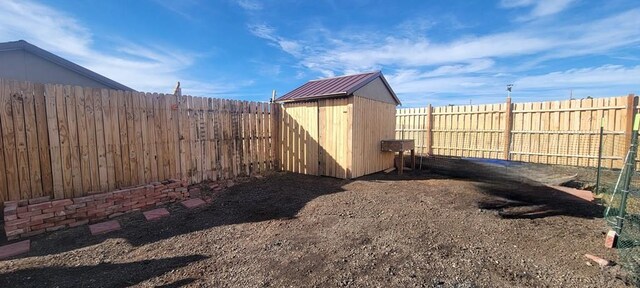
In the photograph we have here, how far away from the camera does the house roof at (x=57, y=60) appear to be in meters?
6.66

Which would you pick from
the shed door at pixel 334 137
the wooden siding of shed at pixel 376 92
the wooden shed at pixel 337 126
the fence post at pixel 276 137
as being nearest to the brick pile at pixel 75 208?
the fence post at pixel 276 137

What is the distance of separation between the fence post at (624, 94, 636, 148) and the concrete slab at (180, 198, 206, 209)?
35.3ft

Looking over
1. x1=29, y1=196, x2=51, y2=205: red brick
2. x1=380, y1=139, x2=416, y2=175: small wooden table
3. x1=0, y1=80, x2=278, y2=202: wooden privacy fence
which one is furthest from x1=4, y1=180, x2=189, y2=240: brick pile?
x1=380, y1=139, x2=416, y2=175: small wooden table

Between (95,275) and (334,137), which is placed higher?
(334,137)

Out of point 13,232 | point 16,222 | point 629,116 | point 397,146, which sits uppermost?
point 629,116

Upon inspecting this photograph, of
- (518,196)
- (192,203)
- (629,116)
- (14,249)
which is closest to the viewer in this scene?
(14,249)

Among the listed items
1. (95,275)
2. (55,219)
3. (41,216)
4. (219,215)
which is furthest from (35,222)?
(219,215)

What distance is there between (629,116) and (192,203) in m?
11.1

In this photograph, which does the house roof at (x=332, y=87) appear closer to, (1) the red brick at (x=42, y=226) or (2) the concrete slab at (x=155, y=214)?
(2) the concrete slab at (x=155, y=214)

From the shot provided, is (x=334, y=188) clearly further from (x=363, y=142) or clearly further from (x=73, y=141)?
(x=73, y=141)

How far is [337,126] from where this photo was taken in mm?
6781

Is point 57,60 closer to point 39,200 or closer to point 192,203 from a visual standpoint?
point 39,200

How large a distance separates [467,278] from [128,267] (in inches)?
128

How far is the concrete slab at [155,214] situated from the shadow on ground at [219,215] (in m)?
0.08
